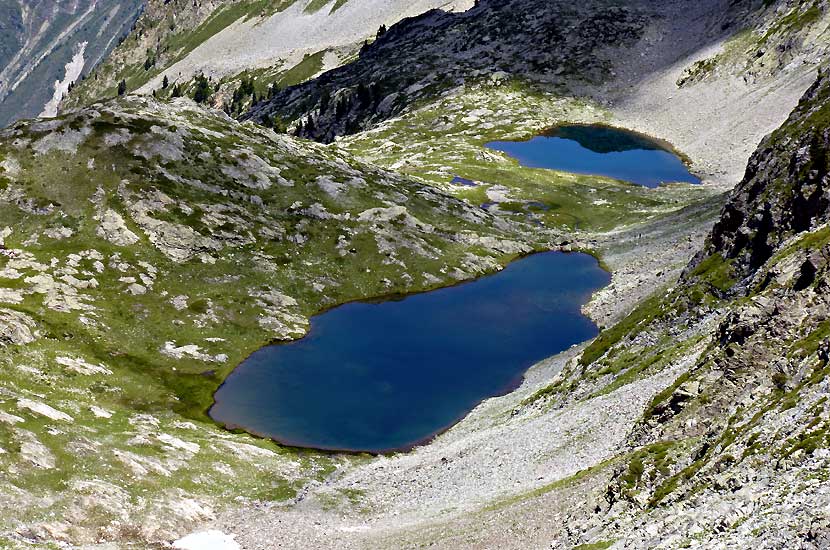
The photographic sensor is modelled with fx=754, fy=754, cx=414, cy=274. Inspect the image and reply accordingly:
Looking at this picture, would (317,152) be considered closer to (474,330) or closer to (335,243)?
(335,243)

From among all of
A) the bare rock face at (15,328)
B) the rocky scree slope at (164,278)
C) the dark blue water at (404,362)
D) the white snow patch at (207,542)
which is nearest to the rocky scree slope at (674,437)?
the white snow patch at (207,542)

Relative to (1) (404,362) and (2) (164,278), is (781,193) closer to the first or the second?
(1) (404,362)

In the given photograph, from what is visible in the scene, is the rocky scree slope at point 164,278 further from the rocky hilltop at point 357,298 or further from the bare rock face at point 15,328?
the rocky hilltop at point 357,298

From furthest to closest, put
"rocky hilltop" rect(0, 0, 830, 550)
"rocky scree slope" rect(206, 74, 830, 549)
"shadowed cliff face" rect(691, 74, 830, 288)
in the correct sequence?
"shadowed cliff face" rect(691, 74, 830, 288)
"rocky hilltop" rect(0, 0, 830, 550)
"rocky scree slope" rect(206, 74, 830, 549)

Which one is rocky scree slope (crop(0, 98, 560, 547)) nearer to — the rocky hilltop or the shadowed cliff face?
the rocky hilltop

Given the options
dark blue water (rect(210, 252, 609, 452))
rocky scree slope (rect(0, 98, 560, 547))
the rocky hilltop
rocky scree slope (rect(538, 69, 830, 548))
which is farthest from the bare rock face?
rocky scree slope (rect(538, 69, 830, 548))

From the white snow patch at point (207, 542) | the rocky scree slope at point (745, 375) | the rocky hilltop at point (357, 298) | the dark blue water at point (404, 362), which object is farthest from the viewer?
the dark blue water at point (404, 362)
